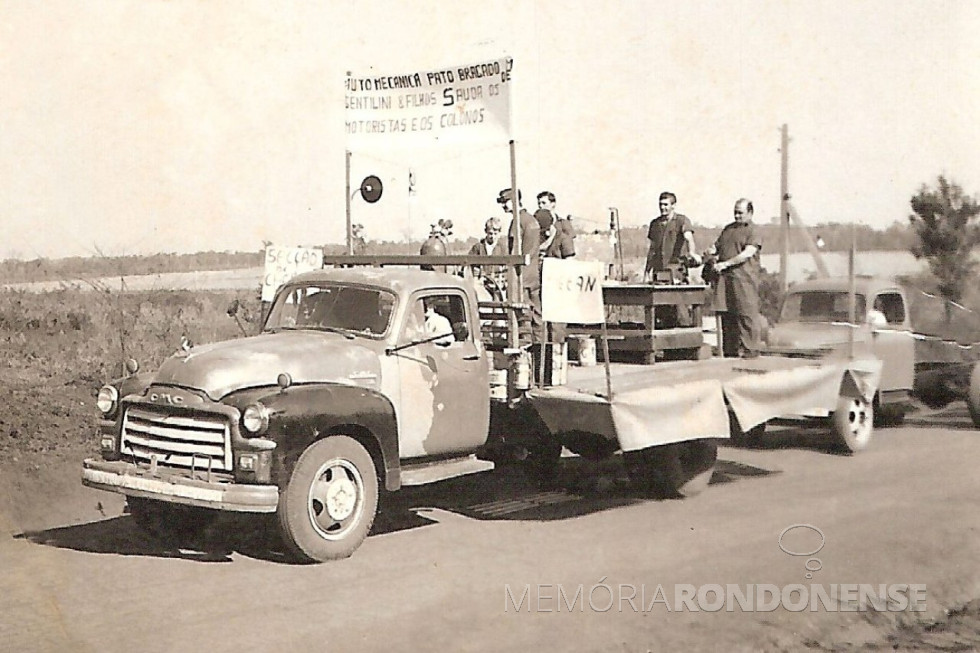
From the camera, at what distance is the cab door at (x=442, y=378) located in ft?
25.2

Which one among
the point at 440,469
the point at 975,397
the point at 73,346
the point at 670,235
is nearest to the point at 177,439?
the point at 440,469

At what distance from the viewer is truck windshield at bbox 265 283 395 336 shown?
7.87 metres

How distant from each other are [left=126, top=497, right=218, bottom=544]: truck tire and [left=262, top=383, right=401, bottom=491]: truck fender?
1.32m

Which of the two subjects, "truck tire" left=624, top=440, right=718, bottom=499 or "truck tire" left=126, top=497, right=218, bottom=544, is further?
"truck tire" left=624, top=440, right=718, bottom=499

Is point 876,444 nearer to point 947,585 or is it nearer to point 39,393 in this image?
point 947,585

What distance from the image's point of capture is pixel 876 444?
11711 millimetres

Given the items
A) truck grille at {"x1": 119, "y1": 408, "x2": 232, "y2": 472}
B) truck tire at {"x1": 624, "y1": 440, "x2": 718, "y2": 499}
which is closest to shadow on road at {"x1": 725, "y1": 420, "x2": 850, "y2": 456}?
truck tire at {"x1": 624, "y1": 440, "x2": 718, "y2": 499}

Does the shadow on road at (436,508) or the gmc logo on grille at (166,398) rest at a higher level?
the gmc logo on grille at (166,398)

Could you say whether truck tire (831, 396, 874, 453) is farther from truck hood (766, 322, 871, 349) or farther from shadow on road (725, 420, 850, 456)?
truck hood (766, 322, 871, 349)

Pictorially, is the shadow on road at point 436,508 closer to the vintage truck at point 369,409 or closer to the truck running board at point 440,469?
the vintage truck at point 369,409

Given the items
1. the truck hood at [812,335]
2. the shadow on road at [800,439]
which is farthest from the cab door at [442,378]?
the truck hood at [812,335]

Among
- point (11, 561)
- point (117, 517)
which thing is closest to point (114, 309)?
point (117, 517)

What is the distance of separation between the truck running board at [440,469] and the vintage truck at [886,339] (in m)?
5.07

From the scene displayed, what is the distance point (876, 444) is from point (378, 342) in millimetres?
6403
